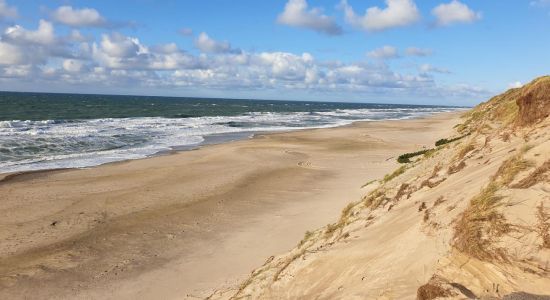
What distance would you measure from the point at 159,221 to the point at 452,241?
10126mm

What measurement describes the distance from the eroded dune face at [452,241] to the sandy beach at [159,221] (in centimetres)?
208

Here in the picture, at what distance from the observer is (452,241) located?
5.43 metres

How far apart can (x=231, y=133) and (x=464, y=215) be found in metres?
38.9

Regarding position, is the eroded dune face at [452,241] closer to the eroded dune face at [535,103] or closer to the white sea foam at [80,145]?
the eroded dune face at [535,103]

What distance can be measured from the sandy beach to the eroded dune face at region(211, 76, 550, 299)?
2.08 metres

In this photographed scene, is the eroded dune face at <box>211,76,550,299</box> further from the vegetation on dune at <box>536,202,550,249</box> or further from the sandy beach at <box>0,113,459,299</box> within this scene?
the sandy beach at <box>0,113,459,299</box>

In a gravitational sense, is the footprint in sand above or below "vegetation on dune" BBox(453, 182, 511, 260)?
below

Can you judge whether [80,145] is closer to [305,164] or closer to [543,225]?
[305,164]

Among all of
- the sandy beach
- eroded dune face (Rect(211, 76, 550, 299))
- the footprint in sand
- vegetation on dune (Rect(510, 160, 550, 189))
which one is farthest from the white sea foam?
vegetation on dune (Rect(510, 160, 550, 189))

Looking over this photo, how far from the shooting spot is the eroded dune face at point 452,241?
4586 mm

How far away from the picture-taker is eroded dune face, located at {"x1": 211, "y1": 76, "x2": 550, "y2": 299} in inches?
181

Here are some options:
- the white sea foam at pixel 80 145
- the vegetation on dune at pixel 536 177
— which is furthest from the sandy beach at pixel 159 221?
the vegetation on dune at pixel 536 177

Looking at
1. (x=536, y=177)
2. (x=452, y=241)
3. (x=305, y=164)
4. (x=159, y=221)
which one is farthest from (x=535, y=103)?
(x=305, y=164)

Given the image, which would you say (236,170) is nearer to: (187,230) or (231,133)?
(187,230)
